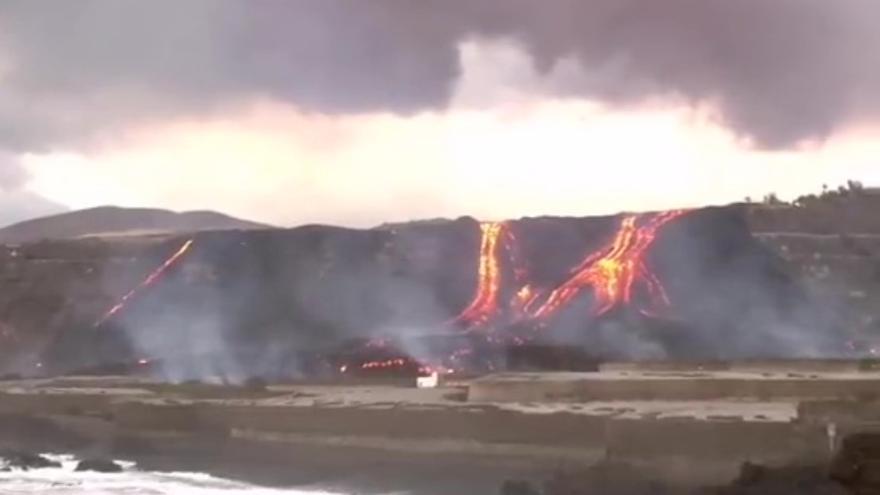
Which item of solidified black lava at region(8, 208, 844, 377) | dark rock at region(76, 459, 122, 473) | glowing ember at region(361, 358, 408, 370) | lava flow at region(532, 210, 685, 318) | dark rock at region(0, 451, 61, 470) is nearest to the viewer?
dark rock at region(76, 459, 122, 473)

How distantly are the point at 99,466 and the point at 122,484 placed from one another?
6.76 feet

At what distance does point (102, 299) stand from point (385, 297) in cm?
1260

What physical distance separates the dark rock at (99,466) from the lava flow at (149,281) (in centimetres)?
2433

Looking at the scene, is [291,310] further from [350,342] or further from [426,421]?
[426,421]

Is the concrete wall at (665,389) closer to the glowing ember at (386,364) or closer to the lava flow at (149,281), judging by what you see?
the glowing ember at (386,364)

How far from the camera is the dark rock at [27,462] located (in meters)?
26.8

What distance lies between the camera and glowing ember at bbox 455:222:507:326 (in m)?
45.7

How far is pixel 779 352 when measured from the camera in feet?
133

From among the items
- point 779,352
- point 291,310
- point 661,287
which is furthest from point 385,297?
point 779,352

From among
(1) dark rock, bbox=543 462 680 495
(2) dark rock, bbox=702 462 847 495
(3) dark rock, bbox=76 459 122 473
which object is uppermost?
(2) dark rock, bbox=702 462 847 495

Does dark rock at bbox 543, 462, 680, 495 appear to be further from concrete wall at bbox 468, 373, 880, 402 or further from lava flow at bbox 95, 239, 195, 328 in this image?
lava flow at bbox 95, 239, 195, 328

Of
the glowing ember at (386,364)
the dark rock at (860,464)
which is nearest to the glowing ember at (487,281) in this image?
the glowing ember at (386,364)

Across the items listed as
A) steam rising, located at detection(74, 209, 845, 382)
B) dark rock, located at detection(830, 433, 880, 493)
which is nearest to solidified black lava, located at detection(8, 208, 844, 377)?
steam rising, located at detection(74, 209, 845, 382)

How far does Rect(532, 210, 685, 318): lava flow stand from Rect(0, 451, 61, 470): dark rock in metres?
21.0
